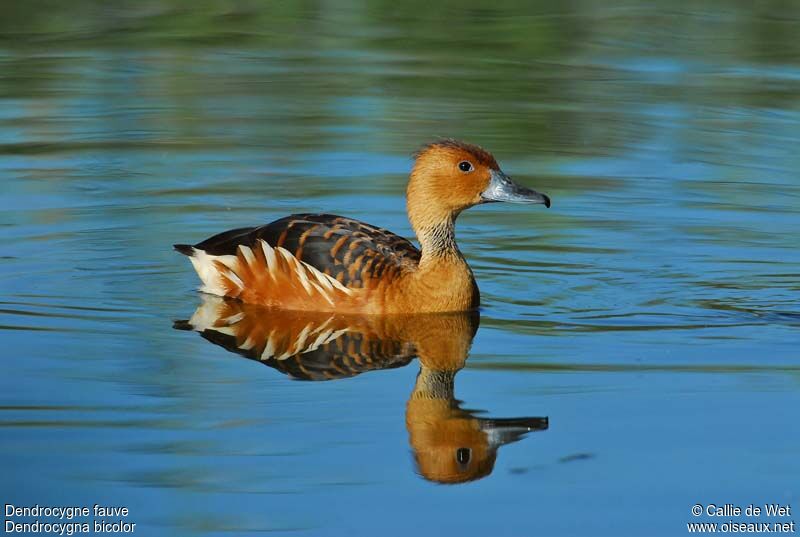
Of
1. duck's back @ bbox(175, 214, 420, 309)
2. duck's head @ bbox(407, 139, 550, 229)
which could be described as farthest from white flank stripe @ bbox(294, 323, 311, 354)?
duck's head @ bbox(407, 139, 550, 229)

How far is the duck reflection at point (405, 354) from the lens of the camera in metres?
7.46

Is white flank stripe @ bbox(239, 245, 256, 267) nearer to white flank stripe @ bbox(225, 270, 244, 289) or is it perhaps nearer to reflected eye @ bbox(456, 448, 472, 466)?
white flank stripe @ bbox(225, 270, 244, 289)

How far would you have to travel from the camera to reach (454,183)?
10.4m

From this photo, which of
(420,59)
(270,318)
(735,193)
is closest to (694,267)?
(735,193)

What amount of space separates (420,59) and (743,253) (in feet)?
25.1

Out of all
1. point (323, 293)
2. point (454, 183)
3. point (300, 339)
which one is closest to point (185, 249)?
point (323, 293)

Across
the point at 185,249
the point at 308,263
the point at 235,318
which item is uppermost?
the point at 308,263

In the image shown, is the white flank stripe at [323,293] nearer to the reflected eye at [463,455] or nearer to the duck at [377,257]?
the duck at [377,257]

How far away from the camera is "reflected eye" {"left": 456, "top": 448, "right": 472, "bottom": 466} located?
7363 millimetres

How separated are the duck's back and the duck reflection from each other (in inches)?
4.6

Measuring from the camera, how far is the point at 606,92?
16656 millimetres

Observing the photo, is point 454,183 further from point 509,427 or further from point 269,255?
point 509,427

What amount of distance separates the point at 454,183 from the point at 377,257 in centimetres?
75

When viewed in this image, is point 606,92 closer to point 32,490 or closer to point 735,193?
point 735,193
